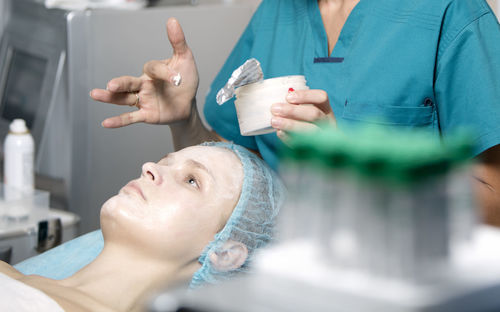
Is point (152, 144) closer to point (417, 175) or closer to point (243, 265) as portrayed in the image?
point (243, 265)

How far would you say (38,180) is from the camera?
198 cm

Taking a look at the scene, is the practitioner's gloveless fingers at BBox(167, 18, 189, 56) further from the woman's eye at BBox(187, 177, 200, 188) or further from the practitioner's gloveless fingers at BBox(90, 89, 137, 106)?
the woman's eye at BBox(187, 177, 200, 188)

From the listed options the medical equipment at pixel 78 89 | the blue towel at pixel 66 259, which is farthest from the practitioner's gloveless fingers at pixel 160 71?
the medical equipment at pixel 78 89

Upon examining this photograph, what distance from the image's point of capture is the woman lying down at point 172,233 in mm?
1268

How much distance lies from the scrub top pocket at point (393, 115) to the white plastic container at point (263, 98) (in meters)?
0.25

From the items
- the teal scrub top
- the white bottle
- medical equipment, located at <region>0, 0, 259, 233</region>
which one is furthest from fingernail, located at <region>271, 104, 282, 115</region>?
the white bottle

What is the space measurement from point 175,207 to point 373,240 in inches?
32.0

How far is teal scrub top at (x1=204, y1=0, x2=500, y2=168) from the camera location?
1244 mm

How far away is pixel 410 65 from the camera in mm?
1319

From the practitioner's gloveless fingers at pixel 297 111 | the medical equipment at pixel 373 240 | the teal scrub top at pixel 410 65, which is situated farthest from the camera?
the teal scrub top at pixel 410 65

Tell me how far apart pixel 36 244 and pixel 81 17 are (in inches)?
30.4

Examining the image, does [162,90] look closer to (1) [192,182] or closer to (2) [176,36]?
(2) [176,36]

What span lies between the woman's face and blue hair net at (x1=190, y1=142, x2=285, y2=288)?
0.02m

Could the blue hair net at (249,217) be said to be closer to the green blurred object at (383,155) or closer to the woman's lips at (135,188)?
the woman's lips at (135,188)
